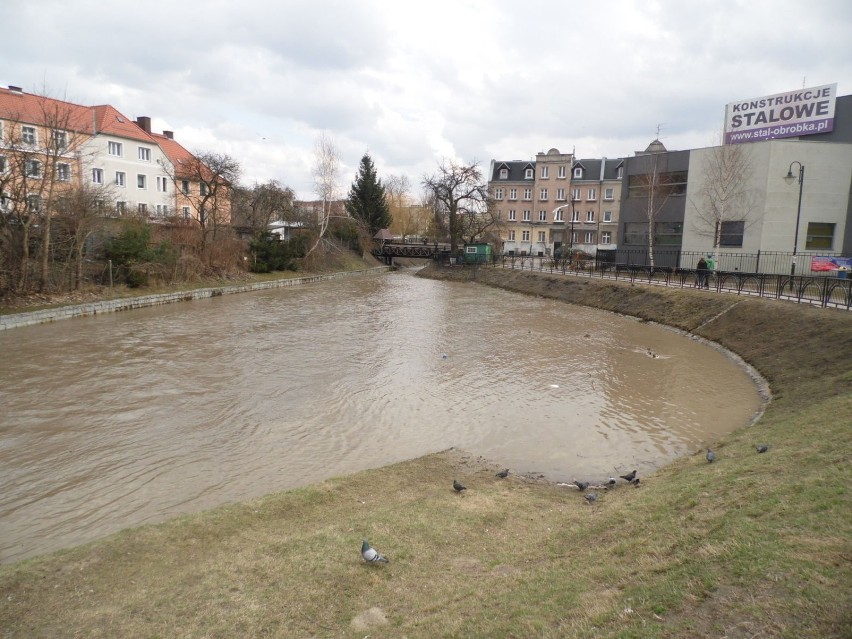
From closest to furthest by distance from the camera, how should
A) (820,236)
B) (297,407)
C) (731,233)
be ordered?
1. (297,407)
2. (820,236)
3. (731,233)

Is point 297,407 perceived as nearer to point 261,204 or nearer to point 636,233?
point 636,233

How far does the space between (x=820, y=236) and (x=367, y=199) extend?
4670cm

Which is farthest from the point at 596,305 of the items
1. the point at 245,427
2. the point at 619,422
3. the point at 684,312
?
the point at 245,427

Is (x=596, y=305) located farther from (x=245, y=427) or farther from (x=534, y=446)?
(x=245, y=427)

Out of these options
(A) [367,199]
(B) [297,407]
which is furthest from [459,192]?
(B) [297,407]

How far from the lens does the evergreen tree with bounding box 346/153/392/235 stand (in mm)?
63688

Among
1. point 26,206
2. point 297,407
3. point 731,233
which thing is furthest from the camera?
point 731,233

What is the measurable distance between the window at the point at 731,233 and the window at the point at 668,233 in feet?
9.87

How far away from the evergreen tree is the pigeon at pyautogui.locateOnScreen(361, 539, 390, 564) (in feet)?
196

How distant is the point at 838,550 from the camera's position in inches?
163

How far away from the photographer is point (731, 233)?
104ft

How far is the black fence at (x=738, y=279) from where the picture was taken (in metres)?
18.8

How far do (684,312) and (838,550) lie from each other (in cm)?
2090

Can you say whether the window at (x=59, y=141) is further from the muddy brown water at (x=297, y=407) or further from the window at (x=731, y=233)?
the window at (x=731, y=233)
